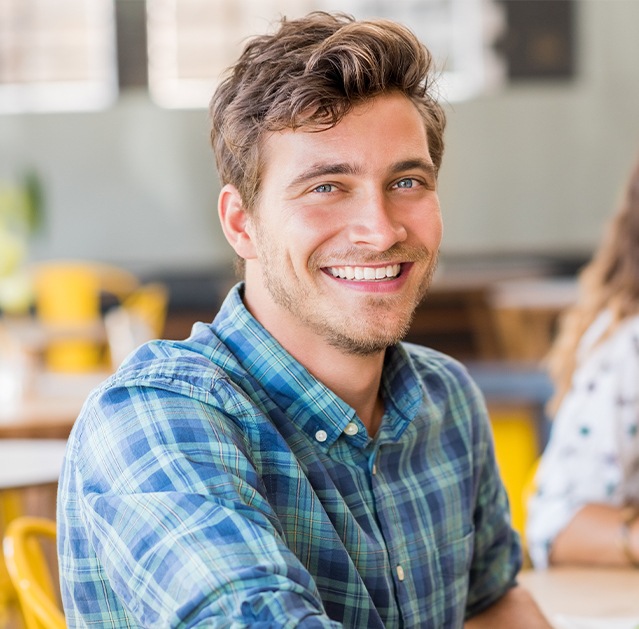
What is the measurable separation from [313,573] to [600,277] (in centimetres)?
127

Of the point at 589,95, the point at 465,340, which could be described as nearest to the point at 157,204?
the point at 465,340

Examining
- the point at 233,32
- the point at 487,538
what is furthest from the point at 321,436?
the point at 233,32

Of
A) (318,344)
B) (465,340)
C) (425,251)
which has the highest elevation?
(425,251)

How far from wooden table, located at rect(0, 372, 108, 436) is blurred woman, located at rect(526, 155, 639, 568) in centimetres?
178

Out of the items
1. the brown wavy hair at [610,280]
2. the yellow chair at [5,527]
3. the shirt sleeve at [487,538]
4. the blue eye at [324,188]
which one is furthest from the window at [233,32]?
the blue eye at [324,188]

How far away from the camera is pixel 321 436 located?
1198 millimetres

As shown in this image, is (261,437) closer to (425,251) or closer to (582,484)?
(425,251)

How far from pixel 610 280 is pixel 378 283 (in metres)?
1.09

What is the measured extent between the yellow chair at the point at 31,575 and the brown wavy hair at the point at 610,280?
1.09 m

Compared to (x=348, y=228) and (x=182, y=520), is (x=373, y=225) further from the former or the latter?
(x=182, y=520)

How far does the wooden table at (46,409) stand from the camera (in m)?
3.28

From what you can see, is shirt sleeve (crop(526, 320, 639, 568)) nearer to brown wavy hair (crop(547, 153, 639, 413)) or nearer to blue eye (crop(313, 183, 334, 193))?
brown wavy hair (crop(547, 153, 639, 413))

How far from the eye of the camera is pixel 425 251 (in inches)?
49.3

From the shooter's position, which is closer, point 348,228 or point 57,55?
point 348,228
